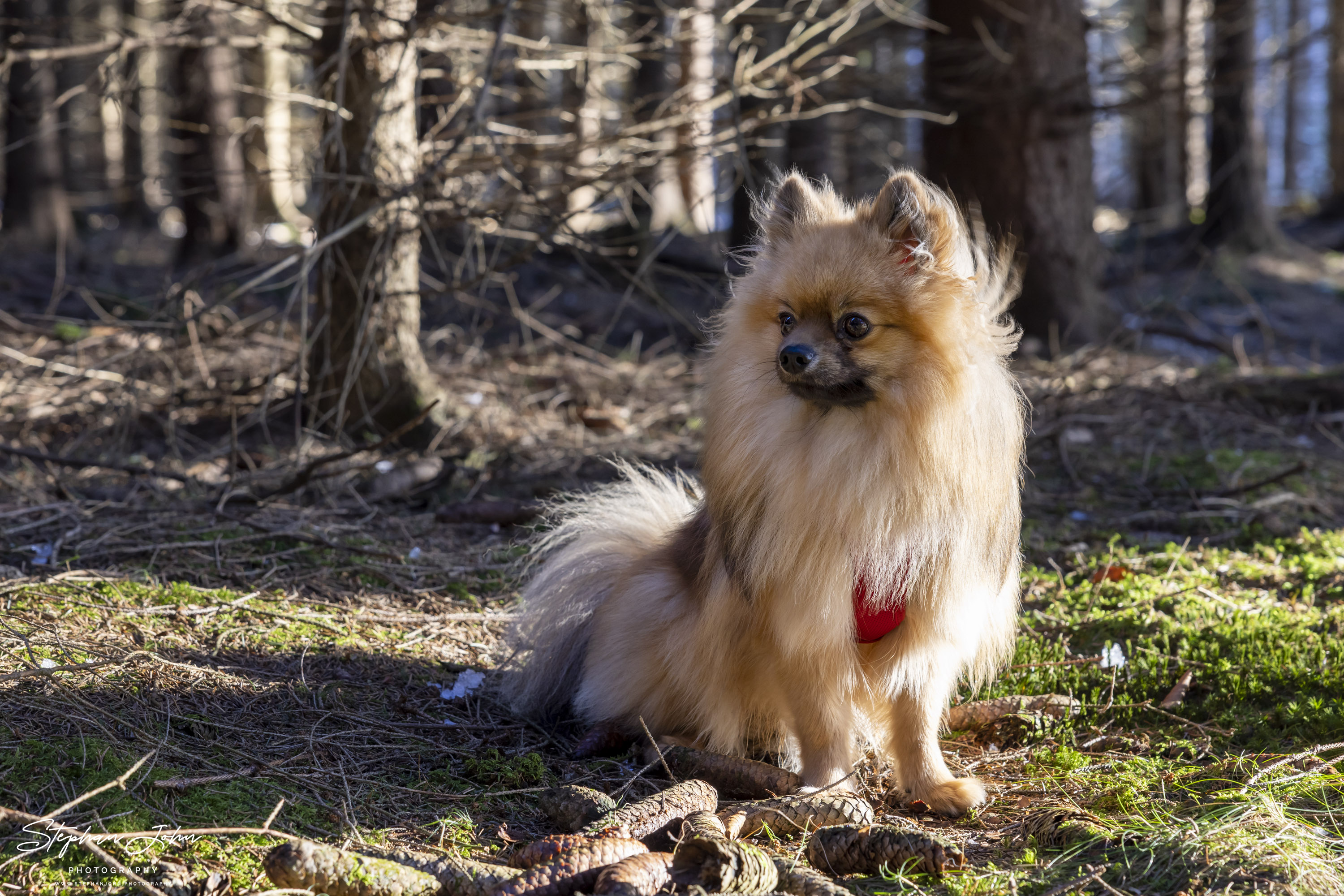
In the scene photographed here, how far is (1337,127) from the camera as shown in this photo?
18.2m

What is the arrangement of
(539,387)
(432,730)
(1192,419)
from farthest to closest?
(539,387) < (1192,419) < (432,730)

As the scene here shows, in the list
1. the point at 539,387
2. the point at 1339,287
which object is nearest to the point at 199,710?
the point at 539,387

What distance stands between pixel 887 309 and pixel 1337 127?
1989 cm

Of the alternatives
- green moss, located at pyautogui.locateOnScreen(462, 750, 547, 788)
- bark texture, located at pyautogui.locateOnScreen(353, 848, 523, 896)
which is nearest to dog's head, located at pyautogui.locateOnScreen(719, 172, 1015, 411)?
green moss, located at pyautogui.locateOnScreen(462, 750, 547, 788)

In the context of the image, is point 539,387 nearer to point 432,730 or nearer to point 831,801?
point 432,730

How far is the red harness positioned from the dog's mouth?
475 mm

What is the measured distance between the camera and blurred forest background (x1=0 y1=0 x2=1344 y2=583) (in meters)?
4.72

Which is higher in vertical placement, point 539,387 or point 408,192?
point 408,192

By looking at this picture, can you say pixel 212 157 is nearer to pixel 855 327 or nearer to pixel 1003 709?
pixel 855 327

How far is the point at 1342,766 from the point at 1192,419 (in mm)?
3582

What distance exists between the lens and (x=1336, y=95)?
18.8m

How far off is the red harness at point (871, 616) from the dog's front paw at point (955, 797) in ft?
1.52

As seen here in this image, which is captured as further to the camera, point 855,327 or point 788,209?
point 788,209

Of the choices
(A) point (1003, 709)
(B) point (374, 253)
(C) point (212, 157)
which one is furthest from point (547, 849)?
(C) point (212, 157)
